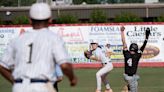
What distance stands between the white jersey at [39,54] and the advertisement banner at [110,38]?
27100mm

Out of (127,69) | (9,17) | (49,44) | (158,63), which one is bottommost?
(9,17)

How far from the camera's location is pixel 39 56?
6250 mm

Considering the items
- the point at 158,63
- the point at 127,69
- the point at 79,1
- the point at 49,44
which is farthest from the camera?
the point at 79,1

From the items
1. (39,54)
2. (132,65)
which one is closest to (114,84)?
(132,65)

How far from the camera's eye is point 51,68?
20.8 ft

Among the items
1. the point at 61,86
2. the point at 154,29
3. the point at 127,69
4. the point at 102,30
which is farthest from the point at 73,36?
the point at 127,69

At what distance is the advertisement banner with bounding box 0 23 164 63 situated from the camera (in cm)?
3366

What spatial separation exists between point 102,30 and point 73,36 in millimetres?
1751

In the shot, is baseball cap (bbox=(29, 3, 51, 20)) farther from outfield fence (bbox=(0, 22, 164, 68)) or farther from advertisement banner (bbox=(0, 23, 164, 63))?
advertisement banner (bbox=(0, 23, 164, 63))

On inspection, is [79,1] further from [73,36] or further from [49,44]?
[49,44]

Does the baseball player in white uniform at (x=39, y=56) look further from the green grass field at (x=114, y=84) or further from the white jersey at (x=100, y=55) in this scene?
the green grass field at (x=114, y=84)

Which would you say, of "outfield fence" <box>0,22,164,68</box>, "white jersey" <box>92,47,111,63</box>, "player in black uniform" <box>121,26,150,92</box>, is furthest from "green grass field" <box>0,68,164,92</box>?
"outfield fence" <box>0,22,164,68</box>

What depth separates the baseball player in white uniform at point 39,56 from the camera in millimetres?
6230

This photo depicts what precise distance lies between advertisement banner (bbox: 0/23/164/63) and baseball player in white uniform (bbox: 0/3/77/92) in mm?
27094
